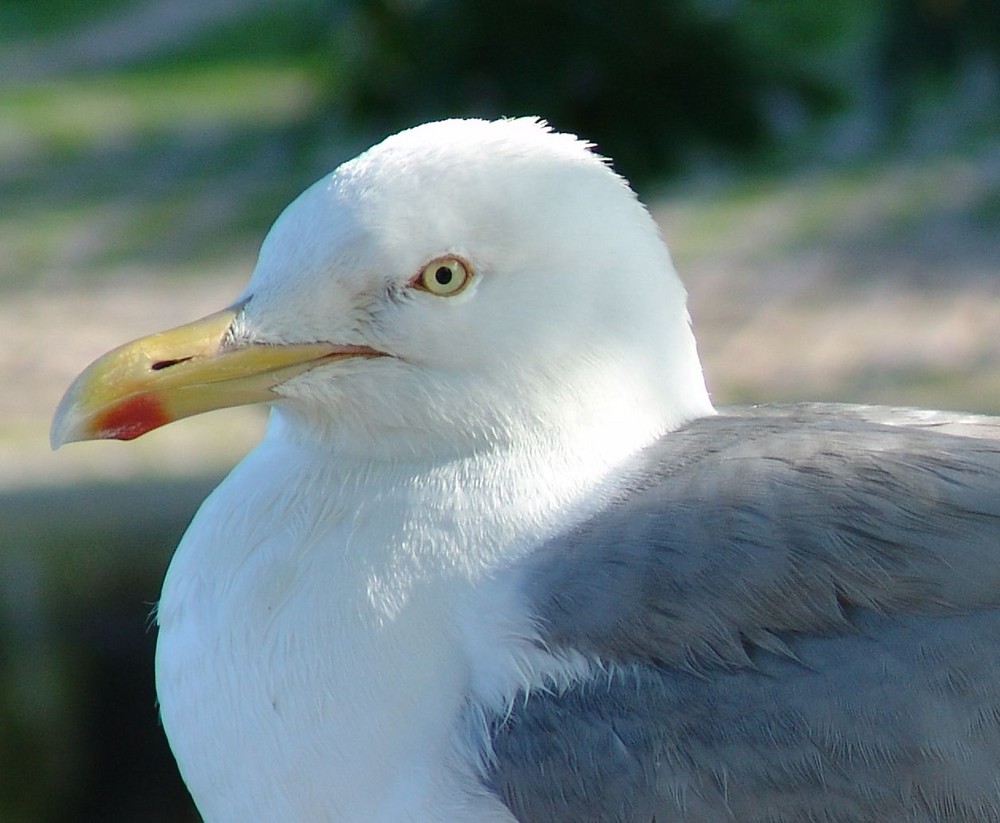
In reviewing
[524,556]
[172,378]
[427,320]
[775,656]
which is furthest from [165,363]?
[775,656]

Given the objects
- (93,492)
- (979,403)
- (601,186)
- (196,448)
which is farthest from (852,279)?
(601,186)

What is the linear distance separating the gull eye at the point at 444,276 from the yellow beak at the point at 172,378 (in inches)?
6.5

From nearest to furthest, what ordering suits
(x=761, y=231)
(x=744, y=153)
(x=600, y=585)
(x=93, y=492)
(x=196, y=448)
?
(x=600, y=585), (x=93, y=492), (x=196, y=448), (x=761, y=231), (x=744, y=153)

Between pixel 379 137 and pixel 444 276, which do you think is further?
pixel 379 137

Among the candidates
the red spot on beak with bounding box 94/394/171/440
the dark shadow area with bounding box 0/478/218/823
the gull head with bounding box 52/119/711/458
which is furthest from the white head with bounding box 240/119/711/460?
the dark shadow area with bounding box 0/478/218/823

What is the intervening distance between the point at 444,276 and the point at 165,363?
415 millimetres

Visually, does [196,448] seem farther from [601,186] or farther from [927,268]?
[601,186]

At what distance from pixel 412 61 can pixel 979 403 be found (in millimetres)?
5864

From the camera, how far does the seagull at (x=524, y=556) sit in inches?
89.6

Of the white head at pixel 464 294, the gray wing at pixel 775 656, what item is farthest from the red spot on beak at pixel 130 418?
the gray wing at pixel 775 656

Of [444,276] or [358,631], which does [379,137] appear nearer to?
[444,276]

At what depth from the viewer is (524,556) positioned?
241cm

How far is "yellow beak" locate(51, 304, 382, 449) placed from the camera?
2352 mm

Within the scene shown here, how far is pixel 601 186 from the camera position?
254 centimetres
